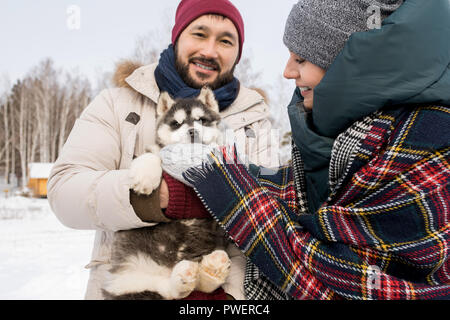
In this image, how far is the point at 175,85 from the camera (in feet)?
8.14

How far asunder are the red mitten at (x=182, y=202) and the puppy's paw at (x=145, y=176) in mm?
84

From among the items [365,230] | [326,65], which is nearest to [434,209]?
[365,230]

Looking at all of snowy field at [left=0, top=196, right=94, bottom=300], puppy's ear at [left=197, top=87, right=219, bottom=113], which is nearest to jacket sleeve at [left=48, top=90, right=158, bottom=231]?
puppy's ear at [left=197, top=87, right=219, bottom=113]

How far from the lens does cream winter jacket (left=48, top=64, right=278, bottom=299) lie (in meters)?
1.72

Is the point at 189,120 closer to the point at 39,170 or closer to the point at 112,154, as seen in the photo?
the point at 112,154

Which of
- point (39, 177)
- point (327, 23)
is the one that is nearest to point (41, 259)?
point (327, 23)

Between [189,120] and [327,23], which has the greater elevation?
[327,23]

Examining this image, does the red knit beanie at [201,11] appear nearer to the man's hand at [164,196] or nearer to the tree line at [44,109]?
the man's hand at [164,196]

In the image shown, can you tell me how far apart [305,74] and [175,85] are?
42.5 inches

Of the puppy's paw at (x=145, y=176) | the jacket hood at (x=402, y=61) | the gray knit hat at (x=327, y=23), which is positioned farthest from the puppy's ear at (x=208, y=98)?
the jacket hood at (x=402, y=61)

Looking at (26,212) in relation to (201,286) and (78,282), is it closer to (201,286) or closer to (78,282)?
(78,282)

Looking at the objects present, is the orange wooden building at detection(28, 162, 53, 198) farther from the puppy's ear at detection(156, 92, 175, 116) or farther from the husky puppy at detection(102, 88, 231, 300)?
the husky puppy at detection(102, 88, 231, 300)

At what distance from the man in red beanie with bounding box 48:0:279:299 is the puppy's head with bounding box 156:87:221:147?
8 centimetres

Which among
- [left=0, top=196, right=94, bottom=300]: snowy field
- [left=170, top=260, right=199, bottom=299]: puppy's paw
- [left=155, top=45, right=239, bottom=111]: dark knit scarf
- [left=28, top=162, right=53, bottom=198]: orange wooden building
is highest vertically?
[left=155, top=45, right=239, bottom=111]: dark knit scarf
